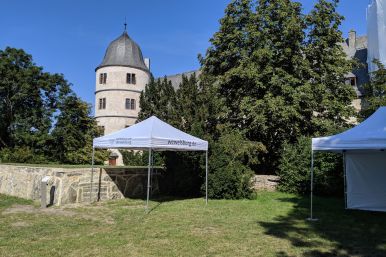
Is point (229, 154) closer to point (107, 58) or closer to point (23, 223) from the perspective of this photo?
point (23, 223)

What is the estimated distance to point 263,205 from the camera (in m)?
11.1

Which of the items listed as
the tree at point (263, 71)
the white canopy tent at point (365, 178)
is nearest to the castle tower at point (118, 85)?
the tree at point (263, 71)

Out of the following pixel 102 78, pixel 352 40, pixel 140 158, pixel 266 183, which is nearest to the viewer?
pixel 266 183

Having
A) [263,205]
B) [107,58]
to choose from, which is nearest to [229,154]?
[263,205]

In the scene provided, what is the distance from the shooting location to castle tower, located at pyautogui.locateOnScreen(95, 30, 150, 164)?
4275 cm

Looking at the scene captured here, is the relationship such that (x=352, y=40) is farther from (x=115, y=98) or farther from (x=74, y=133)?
(x=74, y=133)

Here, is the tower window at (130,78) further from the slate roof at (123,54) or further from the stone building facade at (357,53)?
the stone building facade at (357,53)

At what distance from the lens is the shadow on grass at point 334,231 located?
6.08 meters

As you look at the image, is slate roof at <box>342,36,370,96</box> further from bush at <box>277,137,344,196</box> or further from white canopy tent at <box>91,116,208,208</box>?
white canopy tent at <box>91,116,208,208</box>

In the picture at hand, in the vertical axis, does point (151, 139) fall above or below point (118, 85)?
below

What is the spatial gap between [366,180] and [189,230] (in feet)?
20.5

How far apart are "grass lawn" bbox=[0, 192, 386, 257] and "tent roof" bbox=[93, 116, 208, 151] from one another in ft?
5.71

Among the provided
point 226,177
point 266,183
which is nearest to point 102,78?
point 266,183

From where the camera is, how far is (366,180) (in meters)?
10.9
